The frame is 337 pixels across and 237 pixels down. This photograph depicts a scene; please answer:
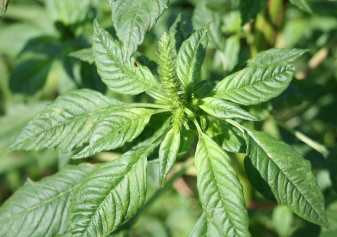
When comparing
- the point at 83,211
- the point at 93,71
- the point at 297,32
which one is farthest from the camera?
the point at 297,32

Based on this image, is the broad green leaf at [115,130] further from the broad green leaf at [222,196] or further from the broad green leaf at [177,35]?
the broad green leaf at [177,35]

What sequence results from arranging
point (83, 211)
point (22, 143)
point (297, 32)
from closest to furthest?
point (83, 211)
point (22, 143)
point (297, 32)

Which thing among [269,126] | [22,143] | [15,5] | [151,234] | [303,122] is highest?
[15,5]

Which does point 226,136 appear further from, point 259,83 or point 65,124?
point 65,124

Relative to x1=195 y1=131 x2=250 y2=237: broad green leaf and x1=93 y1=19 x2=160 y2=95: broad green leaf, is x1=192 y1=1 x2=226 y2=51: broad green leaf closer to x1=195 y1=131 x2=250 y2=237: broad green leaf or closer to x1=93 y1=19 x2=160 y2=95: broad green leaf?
x1=93 y1=19 x2=160 y2=95: broad green leaf

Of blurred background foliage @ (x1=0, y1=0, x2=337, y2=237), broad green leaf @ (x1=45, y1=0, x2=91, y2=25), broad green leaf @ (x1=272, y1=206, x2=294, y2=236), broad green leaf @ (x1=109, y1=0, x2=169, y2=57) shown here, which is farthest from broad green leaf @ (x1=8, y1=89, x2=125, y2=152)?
broad green leaf @ (x1=272, y1=206, x2=294, y2=236)

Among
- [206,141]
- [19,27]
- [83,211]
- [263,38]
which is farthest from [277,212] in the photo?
[19,27]

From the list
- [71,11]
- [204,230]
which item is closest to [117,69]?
[204,230]

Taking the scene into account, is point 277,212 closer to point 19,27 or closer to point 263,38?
point 263,38

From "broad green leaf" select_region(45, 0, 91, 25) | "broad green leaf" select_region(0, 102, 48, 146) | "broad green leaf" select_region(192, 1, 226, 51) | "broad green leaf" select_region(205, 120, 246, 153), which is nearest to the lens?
"broad green leaf" select_region(205, 120, 246, 153)
